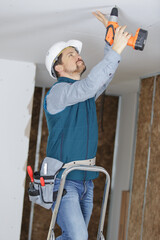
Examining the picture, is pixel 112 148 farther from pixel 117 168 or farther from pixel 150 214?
pixel 150 214

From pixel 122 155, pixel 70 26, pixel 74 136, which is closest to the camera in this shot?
pixel 74 136

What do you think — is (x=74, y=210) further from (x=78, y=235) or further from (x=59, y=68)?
(x=59, y=68)

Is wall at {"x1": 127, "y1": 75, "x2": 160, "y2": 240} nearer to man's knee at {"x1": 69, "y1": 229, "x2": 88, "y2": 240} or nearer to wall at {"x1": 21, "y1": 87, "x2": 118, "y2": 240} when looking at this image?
wall at {"x1": 21, "y1": 87, "x2": 118, "y2": 240}

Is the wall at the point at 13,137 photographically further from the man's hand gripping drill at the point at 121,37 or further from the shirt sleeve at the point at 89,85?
the man's hand gripping drill at the point at 121,37

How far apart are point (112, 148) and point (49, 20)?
13.7 ft

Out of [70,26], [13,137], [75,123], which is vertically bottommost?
[13,137]

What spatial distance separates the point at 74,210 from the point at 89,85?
711mm

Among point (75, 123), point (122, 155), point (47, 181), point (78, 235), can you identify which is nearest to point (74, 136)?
point (75, 123)

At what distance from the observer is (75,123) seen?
83.4 inches

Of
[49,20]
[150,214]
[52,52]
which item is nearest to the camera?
[52,52]

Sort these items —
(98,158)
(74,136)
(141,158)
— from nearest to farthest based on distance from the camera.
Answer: (74,136) → (141,158) → (98,158)

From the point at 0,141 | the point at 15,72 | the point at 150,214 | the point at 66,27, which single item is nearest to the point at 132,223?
the point at 150,214

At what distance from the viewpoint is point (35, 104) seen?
6.12m

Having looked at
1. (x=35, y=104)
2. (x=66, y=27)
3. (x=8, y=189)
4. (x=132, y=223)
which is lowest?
(x=132, y=223)
